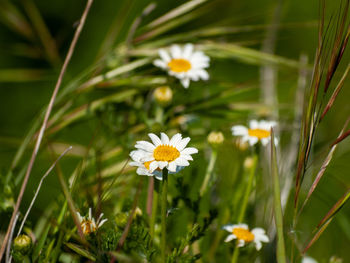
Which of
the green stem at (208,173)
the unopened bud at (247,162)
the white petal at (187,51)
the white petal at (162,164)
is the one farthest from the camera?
the white petal at (187,51)

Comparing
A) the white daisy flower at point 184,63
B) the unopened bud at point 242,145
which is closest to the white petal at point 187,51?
the white daisy flower at point 184,63

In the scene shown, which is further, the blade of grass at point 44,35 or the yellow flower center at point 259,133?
the blade of grass at point 44,35

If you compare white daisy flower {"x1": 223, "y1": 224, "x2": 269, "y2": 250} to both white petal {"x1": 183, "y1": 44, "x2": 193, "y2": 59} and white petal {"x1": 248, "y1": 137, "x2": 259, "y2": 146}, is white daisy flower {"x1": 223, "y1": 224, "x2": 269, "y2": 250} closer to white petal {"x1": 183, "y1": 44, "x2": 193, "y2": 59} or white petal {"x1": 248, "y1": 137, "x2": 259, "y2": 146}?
white petal {"x1": 248, "y1": 137, "x2": 259, "y2": 146}

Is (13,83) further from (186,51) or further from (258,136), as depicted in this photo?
(258,136)

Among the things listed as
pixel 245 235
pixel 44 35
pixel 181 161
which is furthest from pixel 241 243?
pixel 44 35

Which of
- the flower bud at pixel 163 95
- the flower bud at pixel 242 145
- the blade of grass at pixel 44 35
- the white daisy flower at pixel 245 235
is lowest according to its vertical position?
the white daisy flower at pixel 245 235

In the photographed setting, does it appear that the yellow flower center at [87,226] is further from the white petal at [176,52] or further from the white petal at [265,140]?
the white petal at [176,52]

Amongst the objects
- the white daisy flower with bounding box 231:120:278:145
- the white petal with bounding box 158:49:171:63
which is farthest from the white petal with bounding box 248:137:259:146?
the white petal with bounding box 158:49:171:63

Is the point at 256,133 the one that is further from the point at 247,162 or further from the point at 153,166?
the point at 153,166
